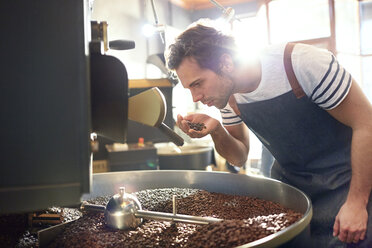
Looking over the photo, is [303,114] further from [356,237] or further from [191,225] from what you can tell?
[191,225]

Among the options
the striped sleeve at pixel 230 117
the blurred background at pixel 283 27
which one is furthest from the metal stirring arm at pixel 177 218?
the blurred background at pixel 283 27

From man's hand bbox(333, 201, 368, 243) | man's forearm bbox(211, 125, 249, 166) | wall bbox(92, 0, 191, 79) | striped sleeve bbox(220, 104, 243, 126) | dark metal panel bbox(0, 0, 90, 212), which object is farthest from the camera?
wall bbox(92, 0, 191, 79)

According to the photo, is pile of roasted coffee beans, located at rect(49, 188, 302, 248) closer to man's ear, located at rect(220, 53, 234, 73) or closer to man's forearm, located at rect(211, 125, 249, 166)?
man's forearm, located at rect(211, 125, 249, 166)

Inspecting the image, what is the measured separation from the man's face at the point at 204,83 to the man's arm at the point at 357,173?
424 millimetres

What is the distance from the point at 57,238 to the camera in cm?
92

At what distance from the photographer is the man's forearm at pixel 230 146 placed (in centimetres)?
144

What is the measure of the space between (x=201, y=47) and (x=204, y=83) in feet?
0.45

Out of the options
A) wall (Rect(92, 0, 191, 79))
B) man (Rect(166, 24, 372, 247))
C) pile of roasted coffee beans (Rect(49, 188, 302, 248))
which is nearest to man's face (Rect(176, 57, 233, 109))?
man (Rect(166, 24, 372, 247))

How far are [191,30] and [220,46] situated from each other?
0.43 feet

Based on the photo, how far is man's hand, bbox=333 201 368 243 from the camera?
1.07 metres

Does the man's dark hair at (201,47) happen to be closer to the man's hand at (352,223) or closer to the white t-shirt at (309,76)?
the white t-shirt at (309,76)

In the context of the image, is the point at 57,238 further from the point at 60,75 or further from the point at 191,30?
the point at 191,30

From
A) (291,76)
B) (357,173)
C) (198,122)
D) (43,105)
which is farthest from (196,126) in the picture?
(43,105)

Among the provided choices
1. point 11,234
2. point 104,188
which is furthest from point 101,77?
point 104,188
